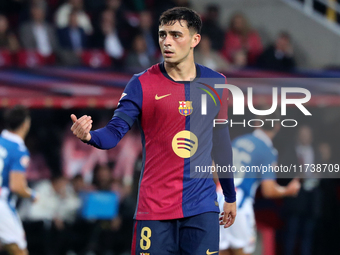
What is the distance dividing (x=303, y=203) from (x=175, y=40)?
519 cm

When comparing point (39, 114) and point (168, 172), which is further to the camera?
point (39, 114)

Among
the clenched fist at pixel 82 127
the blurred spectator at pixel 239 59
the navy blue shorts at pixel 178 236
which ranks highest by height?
the blurred spectator at pixel 239 59

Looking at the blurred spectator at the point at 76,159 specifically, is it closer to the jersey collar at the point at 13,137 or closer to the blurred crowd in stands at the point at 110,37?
the blurred crowd in stands at the point at 110,37

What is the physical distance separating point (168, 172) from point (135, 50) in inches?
227

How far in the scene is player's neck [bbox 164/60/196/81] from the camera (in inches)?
133

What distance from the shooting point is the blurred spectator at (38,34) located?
27.9ft

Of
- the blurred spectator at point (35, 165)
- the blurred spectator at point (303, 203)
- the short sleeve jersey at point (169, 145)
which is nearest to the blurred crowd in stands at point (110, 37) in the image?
the blurred spectator at point (35, 165)

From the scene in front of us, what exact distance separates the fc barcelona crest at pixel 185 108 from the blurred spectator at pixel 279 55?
616 cm

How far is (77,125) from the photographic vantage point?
2.83 m

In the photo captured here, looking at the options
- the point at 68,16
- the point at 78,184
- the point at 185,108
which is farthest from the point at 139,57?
the point at 185,108

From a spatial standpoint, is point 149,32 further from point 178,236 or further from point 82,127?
point 82,127

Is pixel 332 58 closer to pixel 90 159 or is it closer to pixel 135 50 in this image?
pixel 135 50

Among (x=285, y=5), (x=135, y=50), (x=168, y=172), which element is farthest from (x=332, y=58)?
(x=168, y=172)

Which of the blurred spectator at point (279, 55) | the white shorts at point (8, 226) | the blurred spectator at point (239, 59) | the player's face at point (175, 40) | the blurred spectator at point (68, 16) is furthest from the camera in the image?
the blurred spectator at point (279, 55)
